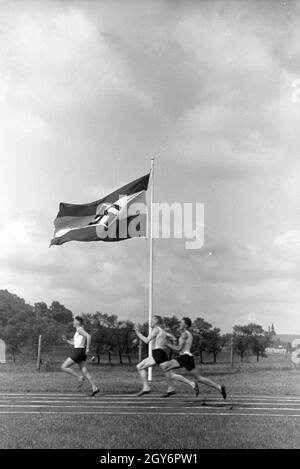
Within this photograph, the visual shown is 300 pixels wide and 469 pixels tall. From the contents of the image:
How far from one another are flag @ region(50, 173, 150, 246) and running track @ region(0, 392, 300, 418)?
18.6 feet

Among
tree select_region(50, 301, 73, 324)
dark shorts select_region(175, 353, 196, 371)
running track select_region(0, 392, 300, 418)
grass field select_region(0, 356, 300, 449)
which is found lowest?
grass field select_region(0, 356, 300, 449)

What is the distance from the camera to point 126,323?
137 feet

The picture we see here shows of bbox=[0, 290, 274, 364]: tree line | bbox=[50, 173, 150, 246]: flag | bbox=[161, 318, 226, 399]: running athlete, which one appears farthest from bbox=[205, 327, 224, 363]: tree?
bbox=[161, 318, 226, 399]: running athlete

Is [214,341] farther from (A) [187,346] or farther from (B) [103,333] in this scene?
(A) [187,346]

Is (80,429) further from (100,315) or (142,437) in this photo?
(100,315)

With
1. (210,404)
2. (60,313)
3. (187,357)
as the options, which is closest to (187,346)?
(187,357)

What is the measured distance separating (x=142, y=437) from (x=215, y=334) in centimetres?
3594

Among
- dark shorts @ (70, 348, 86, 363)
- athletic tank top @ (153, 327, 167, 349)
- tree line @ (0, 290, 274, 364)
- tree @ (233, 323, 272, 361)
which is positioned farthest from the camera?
tree @ (233, 323, 272, 361)

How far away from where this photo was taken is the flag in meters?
20.0

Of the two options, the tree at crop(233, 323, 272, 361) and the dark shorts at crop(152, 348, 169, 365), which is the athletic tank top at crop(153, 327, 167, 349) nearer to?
the dark shorts at crop(152, 348, 169, 365)

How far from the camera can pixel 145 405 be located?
1341 cm

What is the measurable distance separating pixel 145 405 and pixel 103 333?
29523 mm

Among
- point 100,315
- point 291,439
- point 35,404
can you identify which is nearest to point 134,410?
point 35,404

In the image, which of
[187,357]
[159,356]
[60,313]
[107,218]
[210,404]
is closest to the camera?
[210,404]
